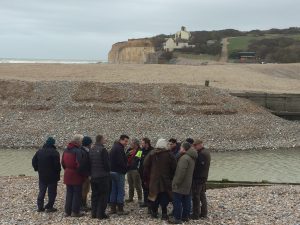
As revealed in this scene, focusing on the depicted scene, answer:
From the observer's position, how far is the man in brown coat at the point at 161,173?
9.73 metres

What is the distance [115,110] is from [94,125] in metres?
2.58

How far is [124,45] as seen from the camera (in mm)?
118625

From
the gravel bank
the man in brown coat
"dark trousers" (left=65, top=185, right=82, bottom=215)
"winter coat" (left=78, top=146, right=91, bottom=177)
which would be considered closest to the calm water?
the gravel bank

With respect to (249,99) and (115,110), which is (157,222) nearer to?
(115,110)

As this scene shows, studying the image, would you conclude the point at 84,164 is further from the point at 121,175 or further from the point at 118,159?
the point at 121,175

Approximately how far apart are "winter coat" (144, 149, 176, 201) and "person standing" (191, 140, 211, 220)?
56 cm

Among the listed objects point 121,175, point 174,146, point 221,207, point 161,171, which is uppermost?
point 174,146

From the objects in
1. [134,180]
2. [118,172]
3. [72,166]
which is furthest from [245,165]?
[72,166]

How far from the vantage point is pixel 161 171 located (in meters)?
9.76

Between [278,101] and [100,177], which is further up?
[100,177]

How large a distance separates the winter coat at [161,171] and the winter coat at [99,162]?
37.7 inches

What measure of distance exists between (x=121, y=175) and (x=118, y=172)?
103 millimetres

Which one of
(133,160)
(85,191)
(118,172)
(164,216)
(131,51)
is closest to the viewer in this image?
(164,216)

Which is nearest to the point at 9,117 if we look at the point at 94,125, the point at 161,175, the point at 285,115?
the point at 94,125
